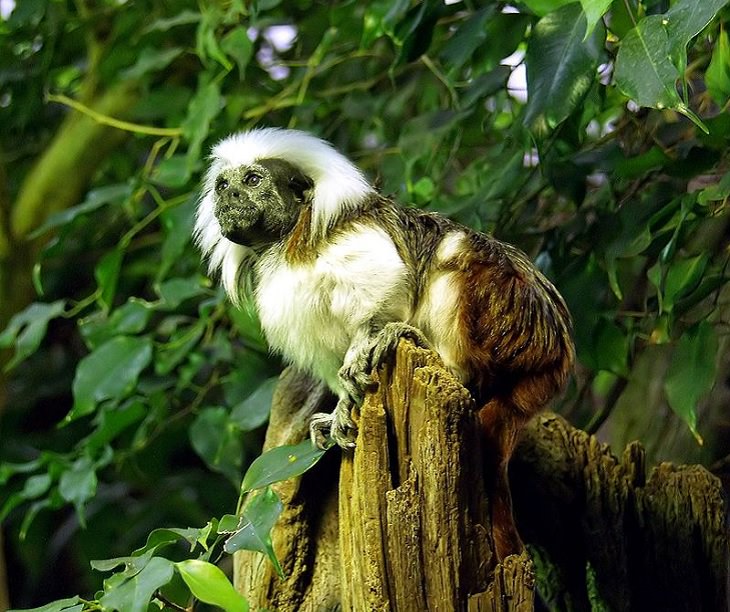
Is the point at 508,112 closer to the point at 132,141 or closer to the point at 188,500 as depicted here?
the point at 132,141

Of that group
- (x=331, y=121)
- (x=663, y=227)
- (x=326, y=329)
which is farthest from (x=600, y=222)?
(x=331, y=121)

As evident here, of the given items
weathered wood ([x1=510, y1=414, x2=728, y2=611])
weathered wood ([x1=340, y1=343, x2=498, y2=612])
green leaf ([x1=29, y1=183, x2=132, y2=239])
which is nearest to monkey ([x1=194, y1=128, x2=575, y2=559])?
weathered wood ([x1=340, y1=343, x2=498, y2=612])

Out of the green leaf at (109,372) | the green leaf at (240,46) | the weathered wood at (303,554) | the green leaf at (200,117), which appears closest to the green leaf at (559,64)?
the weathered wood at (303,554)

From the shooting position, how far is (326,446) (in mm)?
1909

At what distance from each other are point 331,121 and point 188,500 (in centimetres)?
146

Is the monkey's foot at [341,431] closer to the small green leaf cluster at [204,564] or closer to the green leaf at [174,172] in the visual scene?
the small green leaf cluster at [204,564]

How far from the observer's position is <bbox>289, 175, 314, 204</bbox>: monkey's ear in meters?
2.20

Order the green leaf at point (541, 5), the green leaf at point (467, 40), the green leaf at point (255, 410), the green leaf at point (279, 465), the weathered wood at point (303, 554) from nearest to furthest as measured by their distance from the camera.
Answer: the green leaf at point (279, 465), the green leaf at point (541, 5), the weathered wood at point (303, 554), the green leaf at point (467, 40), the green leaf at point (255, 410)

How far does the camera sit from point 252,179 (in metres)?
2.16

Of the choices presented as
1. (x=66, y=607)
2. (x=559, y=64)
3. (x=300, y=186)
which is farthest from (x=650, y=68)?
(x=66, y=607)

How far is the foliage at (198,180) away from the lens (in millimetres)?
1958

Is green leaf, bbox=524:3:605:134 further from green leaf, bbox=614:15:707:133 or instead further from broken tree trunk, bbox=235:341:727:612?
broken tree trunk, bbox=235:341:727:612

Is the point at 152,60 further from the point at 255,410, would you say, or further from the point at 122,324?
the point at 255,410

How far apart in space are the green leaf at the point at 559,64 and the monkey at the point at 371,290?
0.28 metres
